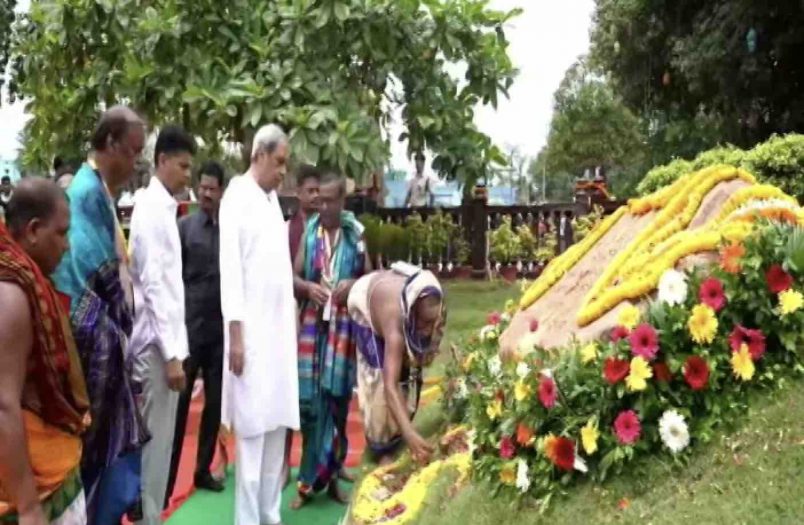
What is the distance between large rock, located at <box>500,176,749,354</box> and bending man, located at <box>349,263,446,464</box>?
0.36m

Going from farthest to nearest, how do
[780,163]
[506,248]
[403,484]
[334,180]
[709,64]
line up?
[709,64]
[506,248]
[780,163]
[334,180]
[403,484]

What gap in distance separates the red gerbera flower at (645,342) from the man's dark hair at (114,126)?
1.97 metres

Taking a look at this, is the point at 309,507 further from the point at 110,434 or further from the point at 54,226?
the point at 54,226

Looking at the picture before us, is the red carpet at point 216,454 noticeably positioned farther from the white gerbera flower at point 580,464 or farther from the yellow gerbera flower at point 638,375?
the yellow gerbera flower at point 638,375

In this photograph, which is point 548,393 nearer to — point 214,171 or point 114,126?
point 114,126

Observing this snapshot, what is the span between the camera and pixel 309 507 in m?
4.96

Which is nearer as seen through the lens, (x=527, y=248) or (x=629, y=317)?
(x=629, y=317)

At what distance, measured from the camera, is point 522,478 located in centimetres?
294

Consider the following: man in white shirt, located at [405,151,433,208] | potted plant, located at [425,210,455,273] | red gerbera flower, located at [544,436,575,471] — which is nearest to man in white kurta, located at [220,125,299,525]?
red gerbera flower, located at [544,436,575,471]

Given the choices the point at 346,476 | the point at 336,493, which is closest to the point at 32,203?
the point at 336,493

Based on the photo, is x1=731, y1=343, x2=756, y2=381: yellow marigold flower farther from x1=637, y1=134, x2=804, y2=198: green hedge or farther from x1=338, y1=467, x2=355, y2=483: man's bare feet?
x1=637, y1=134, x2=804, y2=198: green hedge

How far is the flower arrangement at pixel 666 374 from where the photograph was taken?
2.81 meters

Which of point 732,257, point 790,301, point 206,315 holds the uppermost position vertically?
point 732,257

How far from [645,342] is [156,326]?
1.96 metres
